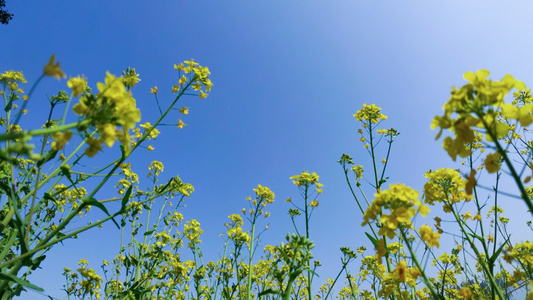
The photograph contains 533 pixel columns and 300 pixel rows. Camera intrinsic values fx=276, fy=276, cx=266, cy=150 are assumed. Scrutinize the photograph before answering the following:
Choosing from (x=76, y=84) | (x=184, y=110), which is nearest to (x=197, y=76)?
(x=184, y=110)

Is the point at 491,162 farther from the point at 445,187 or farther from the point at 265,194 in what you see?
the point at 265,194

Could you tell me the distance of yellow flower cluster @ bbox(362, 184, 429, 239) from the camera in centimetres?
165

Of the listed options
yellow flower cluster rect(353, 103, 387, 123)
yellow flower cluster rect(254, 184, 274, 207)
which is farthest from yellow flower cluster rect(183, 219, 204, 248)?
yellow flower cluster rect(353, 103, 387, 123)

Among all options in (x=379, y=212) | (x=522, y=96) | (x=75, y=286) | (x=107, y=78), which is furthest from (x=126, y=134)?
(x=522, y=96)

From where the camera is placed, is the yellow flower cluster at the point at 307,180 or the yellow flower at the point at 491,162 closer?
the yellow flower at the point at 491,162

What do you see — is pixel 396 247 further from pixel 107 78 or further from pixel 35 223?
pixel 35 223

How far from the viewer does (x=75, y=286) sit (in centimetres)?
549

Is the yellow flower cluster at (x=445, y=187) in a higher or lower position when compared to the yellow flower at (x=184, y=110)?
lower

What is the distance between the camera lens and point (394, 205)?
174 centimetres

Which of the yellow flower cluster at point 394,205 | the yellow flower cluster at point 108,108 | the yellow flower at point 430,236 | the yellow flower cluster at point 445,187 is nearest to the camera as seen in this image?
the yellow flower cluster at point 108,108

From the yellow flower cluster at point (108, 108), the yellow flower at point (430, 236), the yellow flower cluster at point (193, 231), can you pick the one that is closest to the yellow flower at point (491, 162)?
the yellow flower at point (430, 236)

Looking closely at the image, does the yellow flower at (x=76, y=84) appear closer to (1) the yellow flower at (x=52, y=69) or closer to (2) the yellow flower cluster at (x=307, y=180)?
(1) the yellow flower at (x=52, y=69)

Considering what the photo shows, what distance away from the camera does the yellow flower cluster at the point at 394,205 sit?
1.65 metres

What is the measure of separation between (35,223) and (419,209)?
5104 mm
